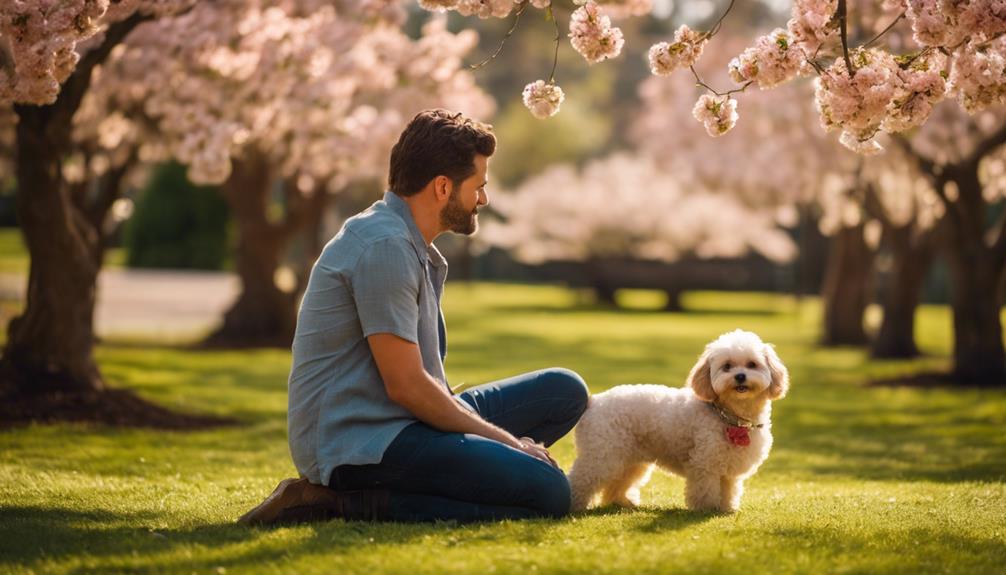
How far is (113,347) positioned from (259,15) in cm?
670

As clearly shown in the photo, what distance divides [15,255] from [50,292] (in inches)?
1191

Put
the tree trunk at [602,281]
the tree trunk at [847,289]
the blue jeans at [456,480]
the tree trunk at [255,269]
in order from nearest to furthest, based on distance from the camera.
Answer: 1. the blue jeans at [456,480]
2. the tree trunk at [255,269]
3. the tree trunk at [847,289]
4. the tree trunk at [602,281]

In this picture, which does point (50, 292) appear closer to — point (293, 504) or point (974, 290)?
point (293, 504)

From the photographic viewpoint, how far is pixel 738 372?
5.11 meters

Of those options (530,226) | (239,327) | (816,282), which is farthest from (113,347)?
(816,282)

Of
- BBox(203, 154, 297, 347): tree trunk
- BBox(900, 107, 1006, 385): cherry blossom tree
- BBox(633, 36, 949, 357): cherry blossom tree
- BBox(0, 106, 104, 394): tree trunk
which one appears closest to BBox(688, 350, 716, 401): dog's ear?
BBox(0, 106, 104, 394): tree trunk

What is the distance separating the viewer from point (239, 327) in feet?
54.1

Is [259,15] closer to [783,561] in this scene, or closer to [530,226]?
[783,561]

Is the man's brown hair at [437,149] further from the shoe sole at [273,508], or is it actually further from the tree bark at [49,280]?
the tree bark at [49,280]

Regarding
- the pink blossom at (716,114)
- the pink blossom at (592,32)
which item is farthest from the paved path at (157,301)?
the pink blossom at (716,114)

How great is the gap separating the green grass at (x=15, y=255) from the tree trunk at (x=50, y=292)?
67.2ft

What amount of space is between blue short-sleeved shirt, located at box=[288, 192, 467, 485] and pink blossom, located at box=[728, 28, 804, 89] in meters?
1.80

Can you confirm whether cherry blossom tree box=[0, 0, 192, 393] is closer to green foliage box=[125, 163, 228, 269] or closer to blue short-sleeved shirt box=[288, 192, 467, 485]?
blue short-sleeved shirt box=[288, 192, 467, 485]

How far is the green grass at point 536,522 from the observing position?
13.7ft
